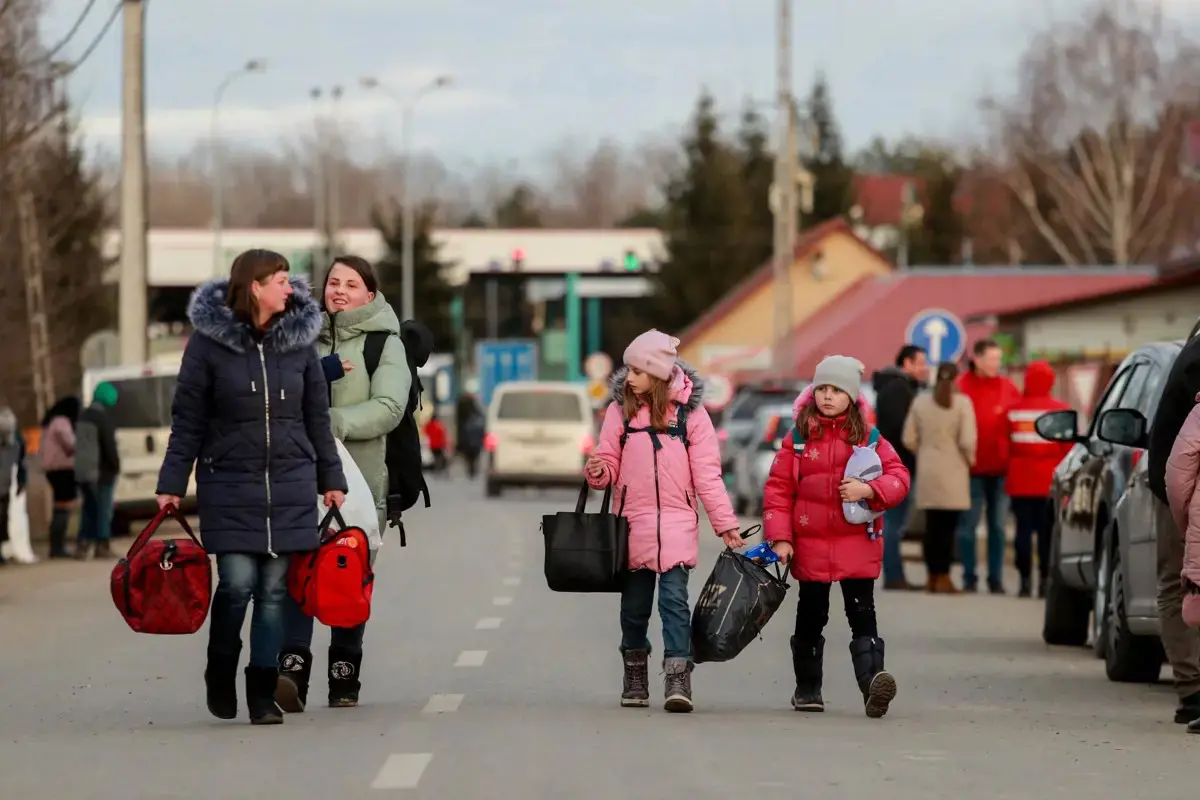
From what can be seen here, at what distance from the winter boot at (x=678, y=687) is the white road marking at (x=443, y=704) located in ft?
2.99

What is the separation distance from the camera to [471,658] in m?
14.1

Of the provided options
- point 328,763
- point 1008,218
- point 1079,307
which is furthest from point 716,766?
point 1008,218

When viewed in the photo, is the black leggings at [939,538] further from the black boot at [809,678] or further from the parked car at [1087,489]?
the black boot at [809,678]

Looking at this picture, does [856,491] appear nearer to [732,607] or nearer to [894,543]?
[732,607]

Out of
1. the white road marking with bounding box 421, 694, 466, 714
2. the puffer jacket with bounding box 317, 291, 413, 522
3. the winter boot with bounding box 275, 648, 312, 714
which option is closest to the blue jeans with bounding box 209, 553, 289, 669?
the winter boot with bounding box 275, 648, 312, 714

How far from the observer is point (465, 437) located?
6041 cm

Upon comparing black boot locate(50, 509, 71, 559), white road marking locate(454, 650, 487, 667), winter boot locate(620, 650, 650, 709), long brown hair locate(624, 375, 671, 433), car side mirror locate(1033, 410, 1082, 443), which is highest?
long brown hair locate(624, 375, 671, 433)

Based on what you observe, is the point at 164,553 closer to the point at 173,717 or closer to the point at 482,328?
the point at 173,717

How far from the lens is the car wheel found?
13.1m

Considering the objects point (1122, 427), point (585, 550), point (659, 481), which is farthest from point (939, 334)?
point (585, 550)

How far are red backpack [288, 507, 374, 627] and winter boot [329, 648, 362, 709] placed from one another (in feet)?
2.62

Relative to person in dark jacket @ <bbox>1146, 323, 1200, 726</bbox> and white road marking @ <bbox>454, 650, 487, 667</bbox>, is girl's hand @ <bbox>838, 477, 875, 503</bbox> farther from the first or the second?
white road marking @ <bbox>454, 650, 487, 667</bbox>

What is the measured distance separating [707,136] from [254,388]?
9657cm

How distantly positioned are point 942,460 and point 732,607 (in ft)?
30.6
